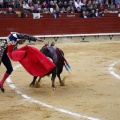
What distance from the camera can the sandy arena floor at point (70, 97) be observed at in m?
4.75

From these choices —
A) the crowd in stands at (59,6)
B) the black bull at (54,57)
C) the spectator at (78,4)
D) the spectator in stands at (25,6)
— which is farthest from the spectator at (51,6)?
the black bull at (54,57)

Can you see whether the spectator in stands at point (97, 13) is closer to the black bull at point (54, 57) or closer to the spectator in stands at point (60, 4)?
the spectator in stands at point (60, 4)

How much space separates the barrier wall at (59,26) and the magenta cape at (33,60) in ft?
28.0

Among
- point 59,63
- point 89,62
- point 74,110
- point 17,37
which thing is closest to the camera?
point 74,110

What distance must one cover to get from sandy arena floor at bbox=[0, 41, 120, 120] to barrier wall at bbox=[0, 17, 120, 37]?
6219 millimetres

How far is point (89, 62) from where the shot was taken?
968 centimetres

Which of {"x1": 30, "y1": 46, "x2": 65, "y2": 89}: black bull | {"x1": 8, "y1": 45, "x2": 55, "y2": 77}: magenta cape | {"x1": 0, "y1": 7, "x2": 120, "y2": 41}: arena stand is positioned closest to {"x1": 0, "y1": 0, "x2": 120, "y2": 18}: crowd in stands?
{"x1": 0, "y1": 7, "x2": 120, "y2": 41}: arena stand

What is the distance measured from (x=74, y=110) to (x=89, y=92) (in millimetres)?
1204

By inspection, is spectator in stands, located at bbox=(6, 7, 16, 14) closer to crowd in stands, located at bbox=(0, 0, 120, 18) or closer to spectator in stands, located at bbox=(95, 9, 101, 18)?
crowd in stands, located at bbox=(0, 0, 120, 18)

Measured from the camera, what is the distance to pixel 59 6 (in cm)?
1580

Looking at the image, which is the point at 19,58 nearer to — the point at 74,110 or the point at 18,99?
the point at 18,99

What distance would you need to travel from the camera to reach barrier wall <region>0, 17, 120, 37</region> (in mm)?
14797

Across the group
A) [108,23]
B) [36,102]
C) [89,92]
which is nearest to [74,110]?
[36,102]

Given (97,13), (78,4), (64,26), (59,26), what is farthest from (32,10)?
(97,13)
